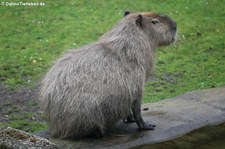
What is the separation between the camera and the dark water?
22.6ft

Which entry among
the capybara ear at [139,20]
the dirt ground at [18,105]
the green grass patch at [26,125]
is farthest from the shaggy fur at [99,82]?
the dirt ground at [18,105]

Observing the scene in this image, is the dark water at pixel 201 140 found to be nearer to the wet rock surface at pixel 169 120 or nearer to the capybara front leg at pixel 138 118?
the wet rock surface at pixel 169 120

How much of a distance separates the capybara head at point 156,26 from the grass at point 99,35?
808 millimetres

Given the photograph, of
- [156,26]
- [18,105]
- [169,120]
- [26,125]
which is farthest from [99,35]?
[169,120]

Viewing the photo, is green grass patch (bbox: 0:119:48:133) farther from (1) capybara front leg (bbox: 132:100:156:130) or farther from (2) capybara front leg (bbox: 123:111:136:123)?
(1) capybara front leg (bbox: 132:100:156:130)

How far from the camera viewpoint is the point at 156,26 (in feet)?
24.6

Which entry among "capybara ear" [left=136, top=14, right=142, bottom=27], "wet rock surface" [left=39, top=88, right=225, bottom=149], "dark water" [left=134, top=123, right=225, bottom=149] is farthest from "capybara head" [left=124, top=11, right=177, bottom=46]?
"dark water" [left=134, top=123, right=225, bottom=149]

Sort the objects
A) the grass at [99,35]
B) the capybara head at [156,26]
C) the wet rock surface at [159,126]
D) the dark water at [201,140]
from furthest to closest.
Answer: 1. the grass at [99,35]
2. the capybara head at [156,26]
3. the dark water at [201,140]
4. the wet rock surface at [159,126]

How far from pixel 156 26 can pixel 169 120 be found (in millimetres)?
1317

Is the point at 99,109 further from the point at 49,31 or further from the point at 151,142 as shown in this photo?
the point at 49,31

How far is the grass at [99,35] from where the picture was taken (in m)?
10.8

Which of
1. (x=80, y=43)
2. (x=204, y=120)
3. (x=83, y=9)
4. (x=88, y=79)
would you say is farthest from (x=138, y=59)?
(x=83, y=9)

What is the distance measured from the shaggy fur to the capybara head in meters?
0.02

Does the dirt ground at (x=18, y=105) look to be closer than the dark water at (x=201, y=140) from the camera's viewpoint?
No
